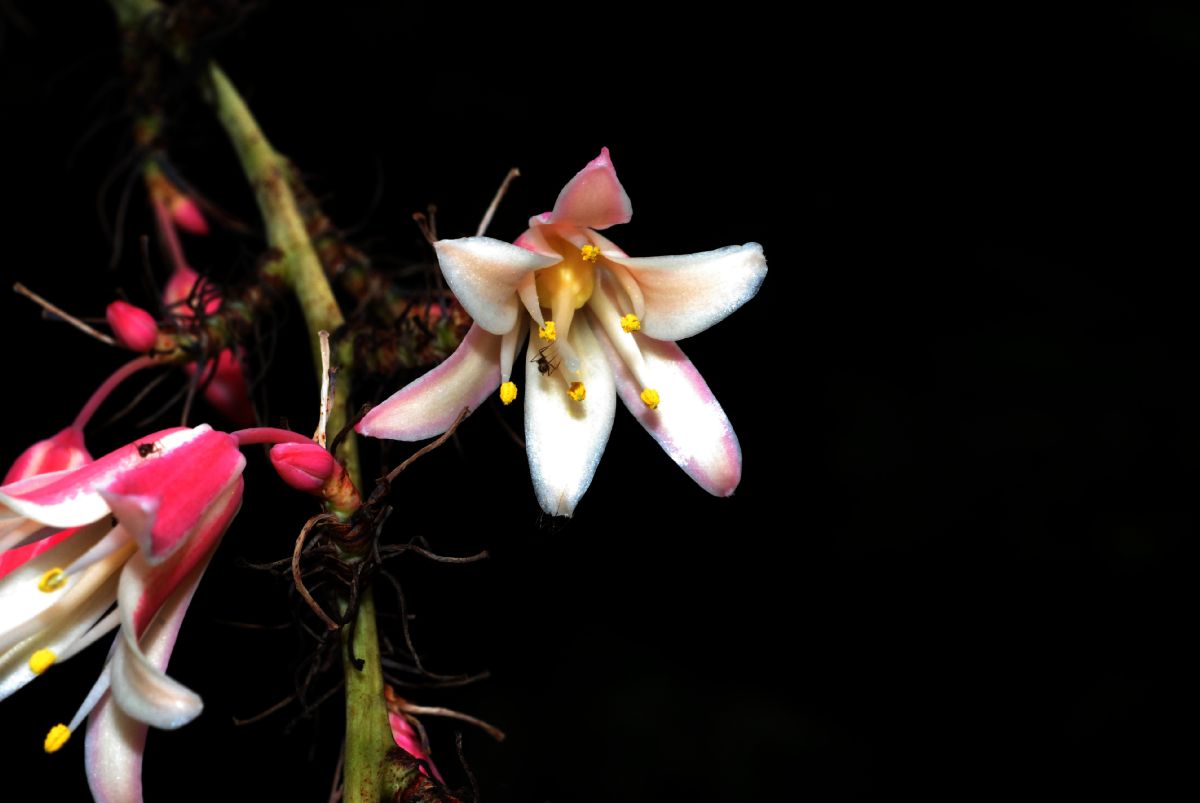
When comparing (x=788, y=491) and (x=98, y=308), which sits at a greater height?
(x=98, y=308)

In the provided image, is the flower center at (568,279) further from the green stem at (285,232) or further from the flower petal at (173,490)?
the flower petal at (173,490)

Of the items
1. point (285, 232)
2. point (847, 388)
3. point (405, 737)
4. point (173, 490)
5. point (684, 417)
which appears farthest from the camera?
point (847, 388)

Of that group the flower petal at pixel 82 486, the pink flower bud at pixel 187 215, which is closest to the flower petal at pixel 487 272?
the flower petal at pixel 82 486

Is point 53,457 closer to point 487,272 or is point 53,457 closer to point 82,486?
point 82,486

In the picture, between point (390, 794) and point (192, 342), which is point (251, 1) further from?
point (390, 794)

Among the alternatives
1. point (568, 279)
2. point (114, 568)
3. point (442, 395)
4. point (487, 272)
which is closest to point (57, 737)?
point (114, 568)

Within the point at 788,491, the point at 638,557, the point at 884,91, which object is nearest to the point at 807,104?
the point at 884,91
